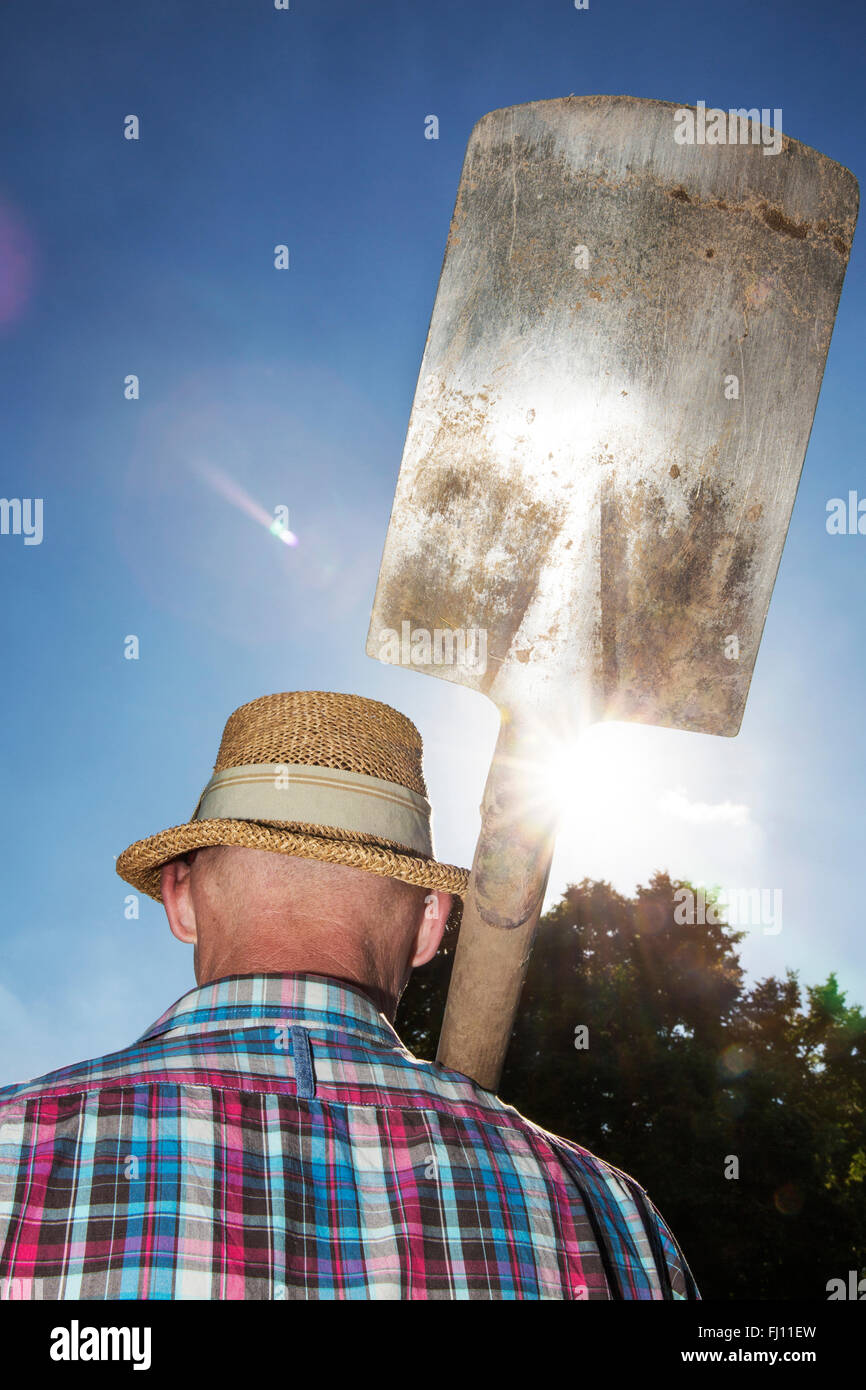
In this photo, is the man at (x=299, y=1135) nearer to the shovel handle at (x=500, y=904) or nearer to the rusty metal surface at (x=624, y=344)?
the shovel handle at (x=500, y=904)

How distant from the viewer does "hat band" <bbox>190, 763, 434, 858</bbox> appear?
1.61m

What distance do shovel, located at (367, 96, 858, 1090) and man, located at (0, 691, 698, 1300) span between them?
407mm

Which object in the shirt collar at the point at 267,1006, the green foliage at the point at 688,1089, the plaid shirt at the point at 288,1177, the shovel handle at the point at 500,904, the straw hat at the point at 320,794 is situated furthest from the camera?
the green foliage at the point at 688,1089

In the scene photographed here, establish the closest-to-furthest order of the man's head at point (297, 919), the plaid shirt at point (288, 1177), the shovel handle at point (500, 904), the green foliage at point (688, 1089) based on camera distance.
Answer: the plaid shirt at point (288, 1177) → the man's head at point (297, 919) → the shovel handle at point (500, 904) → the green foliage at point (688, 1089)

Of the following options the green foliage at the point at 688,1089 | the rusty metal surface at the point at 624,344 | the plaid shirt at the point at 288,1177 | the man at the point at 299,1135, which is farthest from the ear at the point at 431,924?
the green foliage at the point at 688,1089

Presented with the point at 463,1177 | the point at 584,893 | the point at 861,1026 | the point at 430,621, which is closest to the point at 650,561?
the point at 430,621

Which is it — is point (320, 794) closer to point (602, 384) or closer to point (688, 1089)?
point (602, 384)

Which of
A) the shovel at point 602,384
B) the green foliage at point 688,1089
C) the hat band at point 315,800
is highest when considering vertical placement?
the shovel at point 602,384

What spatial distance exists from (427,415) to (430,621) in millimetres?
441

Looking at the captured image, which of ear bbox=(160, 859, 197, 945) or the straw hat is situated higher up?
the straw hat

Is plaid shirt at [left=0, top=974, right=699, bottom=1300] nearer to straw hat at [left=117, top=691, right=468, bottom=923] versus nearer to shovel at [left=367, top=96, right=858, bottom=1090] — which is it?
straw hat at [left=117, top=691, right=468, bottom=923]

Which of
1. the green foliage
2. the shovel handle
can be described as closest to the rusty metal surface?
the shovel handle

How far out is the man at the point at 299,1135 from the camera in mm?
1076

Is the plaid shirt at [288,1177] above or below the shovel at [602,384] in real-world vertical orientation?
below
